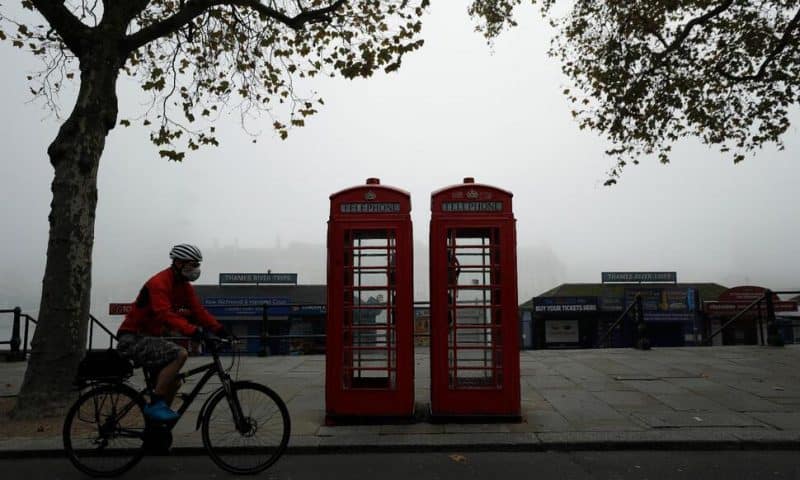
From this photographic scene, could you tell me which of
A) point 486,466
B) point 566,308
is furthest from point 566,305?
point 486,466

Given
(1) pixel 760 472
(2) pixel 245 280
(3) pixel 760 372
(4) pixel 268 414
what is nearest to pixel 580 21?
(3) pixel 760 372

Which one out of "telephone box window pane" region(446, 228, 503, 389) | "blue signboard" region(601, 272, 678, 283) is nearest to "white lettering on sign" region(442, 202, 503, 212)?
"telephone box window pane" region(446, 228, 503, 389)

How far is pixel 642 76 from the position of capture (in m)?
11.2

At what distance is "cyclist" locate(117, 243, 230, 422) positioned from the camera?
4.45 m

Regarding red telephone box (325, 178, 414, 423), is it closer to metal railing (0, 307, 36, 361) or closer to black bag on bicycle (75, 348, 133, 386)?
black bag on bicycle (75, 348, 133, 386)

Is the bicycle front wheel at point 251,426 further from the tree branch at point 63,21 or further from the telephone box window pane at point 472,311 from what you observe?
the tree branch at point 63,21

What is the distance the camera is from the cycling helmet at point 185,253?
15.3ft

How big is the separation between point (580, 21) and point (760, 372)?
25.3ft

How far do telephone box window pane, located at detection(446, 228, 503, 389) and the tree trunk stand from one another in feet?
14.7

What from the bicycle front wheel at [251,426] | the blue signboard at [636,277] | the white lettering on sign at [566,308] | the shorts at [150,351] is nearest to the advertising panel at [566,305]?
the white lettering on sign at [566,308]

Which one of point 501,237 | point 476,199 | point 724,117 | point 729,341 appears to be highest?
point 724,117

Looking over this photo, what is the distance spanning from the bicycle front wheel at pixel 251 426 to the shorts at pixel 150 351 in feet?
1.64

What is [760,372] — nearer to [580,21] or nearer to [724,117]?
[724,117]

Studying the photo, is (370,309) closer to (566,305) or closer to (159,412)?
(159,412)
